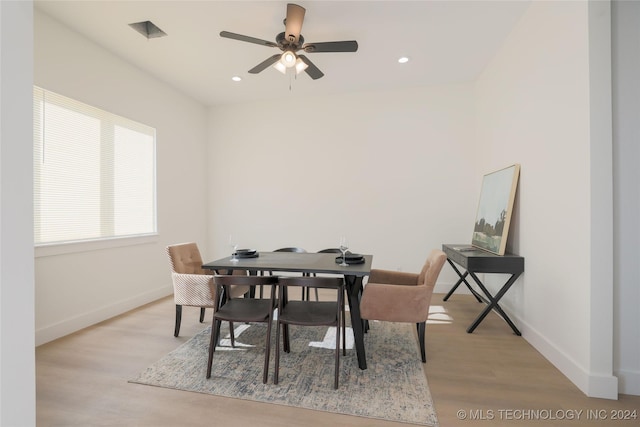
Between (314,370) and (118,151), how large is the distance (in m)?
3.52

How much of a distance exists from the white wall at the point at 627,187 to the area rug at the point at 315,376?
1401 millimetres

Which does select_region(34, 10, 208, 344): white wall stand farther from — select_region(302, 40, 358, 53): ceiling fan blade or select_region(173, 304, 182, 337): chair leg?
select_region(302, 40, 358, 53): ceiling fan blade

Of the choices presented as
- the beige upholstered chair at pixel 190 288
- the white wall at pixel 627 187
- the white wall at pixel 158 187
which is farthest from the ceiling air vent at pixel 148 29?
the white wall at pixel 627 187

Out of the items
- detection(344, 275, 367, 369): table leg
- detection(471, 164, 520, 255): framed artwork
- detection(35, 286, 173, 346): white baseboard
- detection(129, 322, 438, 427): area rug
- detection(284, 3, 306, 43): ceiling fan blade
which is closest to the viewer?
detection(129, 322, 438, 427): area rug

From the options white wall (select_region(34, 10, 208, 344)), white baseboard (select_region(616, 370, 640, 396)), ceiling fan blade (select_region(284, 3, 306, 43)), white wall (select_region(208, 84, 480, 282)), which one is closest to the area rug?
white wall (select_region(34, 10, 208, 344))

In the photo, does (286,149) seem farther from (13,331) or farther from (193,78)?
(13,331)

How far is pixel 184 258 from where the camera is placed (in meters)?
3.31

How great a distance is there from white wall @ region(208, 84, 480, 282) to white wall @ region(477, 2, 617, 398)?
4.11 feet

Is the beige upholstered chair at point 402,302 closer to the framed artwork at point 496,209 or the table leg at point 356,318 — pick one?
the table leg at point 356,318

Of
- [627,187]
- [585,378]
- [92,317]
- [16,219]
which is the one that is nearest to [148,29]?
[16,219]

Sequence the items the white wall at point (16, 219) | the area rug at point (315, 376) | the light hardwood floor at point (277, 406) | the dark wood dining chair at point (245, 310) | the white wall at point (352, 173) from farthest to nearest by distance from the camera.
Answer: the white wall at point (352, 173) < the dark wood dining chair at point (245, 310) < the area rug at point (315, 376) < the light hardwood floor at point (277, 406) < the white wall at point (16, 219)

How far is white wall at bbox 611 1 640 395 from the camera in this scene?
2064 mm

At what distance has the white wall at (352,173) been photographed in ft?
15.1

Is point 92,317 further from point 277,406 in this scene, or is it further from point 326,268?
→ point 326,268
